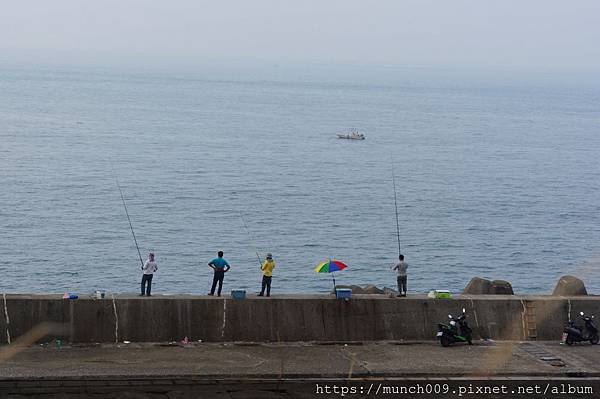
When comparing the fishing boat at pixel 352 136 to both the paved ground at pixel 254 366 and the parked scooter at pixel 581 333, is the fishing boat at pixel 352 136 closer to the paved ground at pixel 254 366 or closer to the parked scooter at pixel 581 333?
the parked scooter at pixel 581 333

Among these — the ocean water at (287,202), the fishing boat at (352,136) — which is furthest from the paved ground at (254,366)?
the fishing boat at (352,136)

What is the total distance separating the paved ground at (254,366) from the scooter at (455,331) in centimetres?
22

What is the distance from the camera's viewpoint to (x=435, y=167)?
310ft

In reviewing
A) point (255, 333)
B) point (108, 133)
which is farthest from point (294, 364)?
point (108, 133)

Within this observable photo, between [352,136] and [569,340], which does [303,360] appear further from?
[352,136]

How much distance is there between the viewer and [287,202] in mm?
69812

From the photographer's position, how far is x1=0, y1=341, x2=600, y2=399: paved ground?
58.0 feet

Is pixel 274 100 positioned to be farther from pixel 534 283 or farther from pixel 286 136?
pixel 534 283

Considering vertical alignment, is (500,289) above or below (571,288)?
below

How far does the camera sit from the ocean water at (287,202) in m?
50.2

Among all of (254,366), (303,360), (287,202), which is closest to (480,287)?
(303,360)

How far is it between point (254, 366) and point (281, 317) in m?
2.35

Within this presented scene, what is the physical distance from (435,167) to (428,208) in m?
24.1

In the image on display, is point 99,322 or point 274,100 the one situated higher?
point 274,100
